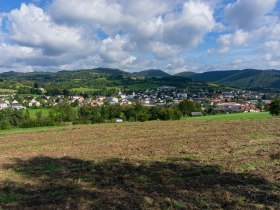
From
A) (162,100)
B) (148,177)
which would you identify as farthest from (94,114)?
(162,100)

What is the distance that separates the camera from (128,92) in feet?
553

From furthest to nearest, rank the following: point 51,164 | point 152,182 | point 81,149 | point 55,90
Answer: point 55,90 < point 81,149 < point 51,164 < point 152,182

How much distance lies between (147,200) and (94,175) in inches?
148

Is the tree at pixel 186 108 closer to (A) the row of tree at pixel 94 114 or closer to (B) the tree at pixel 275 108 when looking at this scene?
(A) the row of tree at pixel 94 114

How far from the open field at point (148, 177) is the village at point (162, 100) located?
6766 centimetres

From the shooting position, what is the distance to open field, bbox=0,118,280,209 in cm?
773

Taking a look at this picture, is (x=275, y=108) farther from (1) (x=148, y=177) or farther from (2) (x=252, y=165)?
(1) (x=148, y=177)

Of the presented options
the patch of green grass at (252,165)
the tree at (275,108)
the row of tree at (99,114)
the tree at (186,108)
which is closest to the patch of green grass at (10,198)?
the patch of green grass at (252,165)

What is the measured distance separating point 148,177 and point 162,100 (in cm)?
13226

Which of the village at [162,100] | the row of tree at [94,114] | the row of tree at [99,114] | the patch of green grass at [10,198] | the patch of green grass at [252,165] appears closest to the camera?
the patch of green grass at [10,198]

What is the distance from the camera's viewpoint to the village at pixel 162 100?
96469 mm

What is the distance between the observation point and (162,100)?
465ft

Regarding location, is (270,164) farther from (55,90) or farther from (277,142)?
(55,90)

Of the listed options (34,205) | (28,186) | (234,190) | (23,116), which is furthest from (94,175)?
(23,116)
